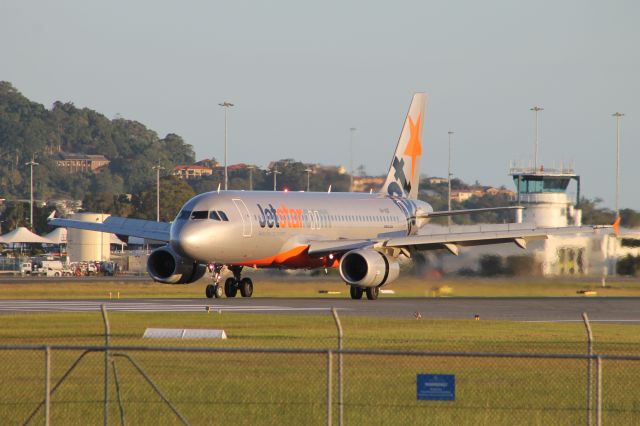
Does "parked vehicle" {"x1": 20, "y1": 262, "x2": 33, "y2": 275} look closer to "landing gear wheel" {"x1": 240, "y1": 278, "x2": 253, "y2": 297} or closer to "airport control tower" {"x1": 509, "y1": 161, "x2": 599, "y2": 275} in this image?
"airport control tower" {"x1": 509, "y1": 161, "x2": 599, "y2": 275}

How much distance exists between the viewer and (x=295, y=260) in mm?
54094

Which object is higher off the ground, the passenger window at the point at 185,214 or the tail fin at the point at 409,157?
the tail fin at the point at 409,157

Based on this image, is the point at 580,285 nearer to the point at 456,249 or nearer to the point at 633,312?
the point at 456,249

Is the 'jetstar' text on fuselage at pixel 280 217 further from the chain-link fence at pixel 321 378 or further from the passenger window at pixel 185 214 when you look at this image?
the chain-link fence at pixel 321 378

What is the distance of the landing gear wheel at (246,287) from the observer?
174 ft

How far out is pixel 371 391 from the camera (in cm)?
2388

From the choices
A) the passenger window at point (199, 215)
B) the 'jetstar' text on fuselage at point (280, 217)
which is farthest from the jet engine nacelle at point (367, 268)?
the passenger window at point (199, 215)

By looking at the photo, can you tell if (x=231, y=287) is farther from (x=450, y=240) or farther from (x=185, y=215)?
(x=450, y=240)

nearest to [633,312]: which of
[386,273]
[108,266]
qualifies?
[386,273]

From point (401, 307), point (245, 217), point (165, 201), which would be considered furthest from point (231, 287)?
point (165, 201)

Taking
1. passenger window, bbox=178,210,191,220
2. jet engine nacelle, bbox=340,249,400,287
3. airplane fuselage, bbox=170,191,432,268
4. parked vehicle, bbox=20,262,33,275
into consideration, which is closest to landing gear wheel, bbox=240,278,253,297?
airplane fuselage, bbox=170,191,432,268

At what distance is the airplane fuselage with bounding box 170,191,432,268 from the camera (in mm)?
49406

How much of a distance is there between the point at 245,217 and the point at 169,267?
14.0ft

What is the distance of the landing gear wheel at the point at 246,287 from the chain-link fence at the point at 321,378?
16514mm
